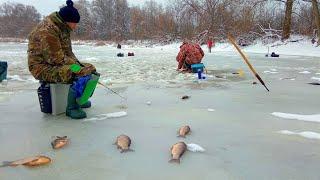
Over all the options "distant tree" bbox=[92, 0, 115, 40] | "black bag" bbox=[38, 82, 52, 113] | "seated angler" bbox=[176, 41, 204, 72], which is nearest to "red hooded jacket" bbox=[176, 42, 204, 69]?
"seated angler" bbox=[176, 41, 204, 72]

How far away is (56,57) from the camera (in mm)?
4500

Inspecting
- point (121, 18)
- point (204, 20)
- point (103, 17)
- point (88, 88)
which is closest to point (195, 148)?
point (88, 88)

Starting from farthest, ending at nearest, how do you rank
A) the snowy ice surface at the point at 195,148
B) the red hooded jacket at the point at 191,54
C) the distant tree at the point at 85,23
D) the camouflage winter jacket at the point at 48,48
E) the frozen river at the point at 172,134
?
the distant tree at the point at 85,23, the red hooded jacket at the point at 191,54, the camouflage winter jacket at the point at 48,48, the snowy ice surface at the point at 195,148, the frozen river at the point at 172,134

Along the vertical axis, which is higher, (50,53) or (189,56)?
(50,53)

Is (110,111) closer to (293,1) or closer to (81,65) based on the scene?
(81,65)

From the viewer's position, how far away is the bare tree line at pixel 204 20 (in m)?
26.5

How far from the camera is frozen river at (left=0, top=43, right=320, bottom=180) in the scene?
2.87m

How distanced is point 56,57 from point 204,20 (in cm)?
3226

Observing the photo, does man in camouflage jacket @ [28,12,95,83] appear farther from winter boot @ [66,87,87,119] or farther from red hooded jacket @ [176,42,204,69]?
red hooded jacket @ [176,42,204,69]

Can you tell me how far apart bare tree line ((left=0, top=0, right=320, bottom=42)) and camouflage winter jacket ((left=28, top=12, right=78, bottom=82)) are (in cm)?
1218

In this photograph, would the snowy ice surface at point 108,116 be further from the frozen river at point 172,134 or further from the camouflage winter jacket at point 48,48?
the camouflage winter jacket at point 48,48

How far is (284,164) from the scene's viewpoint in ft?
9.87

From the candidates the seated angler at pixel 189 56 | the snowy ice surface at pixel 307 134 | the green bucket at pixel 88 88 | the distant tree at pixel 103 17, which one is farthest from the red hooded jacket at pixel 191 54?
the distant tree at pixel 103 17

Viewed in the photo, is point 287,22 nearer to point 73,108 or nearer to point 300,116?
point 300,116
